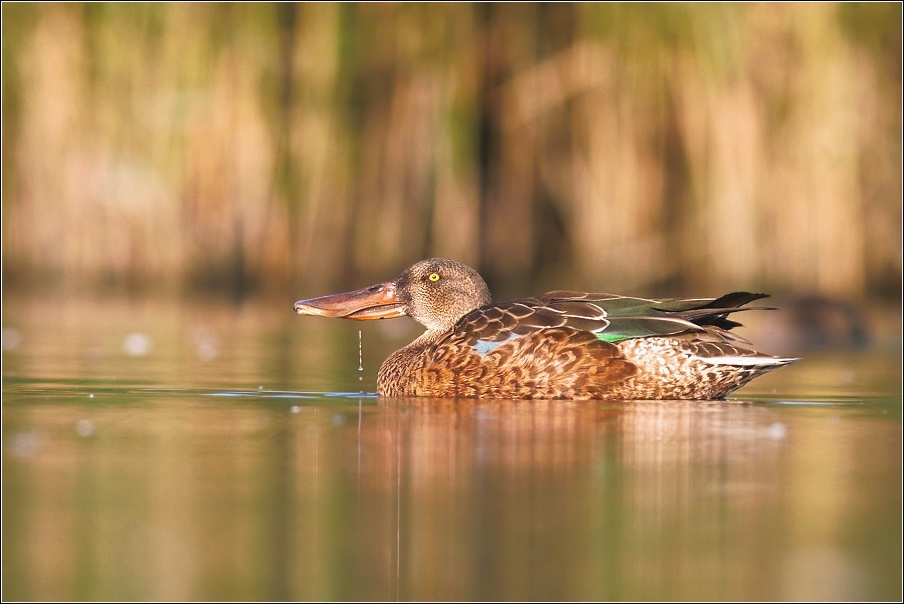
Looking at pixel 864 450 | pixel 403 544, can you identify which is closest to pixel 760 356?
pixel 864 450

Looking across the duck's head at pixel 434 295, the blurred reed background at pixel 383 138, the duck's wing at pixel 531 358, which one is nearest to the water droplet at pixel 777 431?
the duck's wing at pixel 531 358

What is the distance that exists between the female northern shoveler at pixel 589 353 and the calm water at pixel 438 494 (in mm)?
211

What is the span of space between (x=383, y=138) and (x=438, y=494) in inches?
429

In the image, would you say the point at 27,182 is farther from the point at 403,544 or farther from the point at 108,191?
the point at 403,544

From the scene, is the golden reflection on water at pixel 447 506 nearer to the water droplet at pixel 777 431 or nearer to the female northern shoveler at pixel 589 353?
the water droplet at pixel 777 431

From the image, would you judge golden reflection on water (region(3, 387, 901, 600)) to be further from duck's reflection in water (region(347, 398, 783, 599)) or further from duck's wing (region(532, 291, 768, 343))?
duck's wing (region(532, 291, 768, 343))

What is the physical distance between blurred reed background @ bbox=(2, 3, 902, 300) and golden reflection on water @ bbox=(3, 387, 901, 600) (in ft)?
26.4

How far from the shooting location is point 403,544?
3.87 m

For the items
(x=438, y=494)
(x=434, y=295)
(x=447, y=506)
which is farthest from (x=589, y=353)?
(x=447, y=506)

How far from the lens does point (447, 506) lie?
4.30 metres

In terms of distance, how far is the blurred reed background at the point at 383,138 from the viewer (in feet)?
45.8

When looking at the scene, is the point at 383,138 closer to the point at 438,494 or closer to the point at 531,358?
the point at 531,358

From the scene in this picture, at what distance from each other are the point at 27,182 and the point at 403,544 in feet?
39.9

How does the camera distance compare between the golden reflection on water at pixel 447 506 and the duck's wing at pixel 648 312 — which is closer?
the golden reflection on water at pixel 447 506
